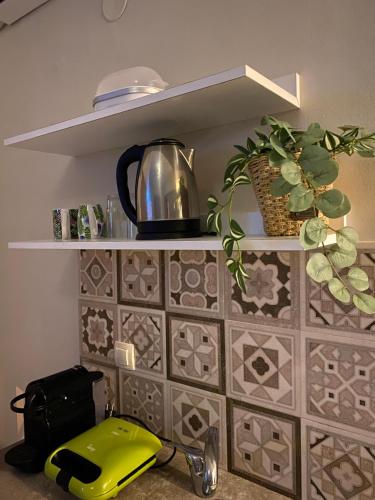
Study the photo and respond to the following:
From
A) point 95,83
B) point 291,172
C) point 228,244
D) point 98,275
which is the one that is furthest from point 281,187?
point 95,83

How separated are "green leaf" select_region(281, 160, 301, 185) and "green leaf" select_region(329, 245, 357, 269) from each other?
0.46 ft

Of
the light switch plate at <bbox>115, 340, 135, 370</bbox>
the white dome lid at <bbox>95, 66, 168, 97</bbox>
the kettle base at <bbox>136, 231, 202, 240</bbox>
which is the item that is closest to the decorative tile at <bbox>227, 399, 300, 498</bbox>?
the light switch plate at <bbox>115, 340, 135, 370</bbox>

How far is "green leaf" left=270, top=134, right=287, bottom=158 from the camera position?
694 mm

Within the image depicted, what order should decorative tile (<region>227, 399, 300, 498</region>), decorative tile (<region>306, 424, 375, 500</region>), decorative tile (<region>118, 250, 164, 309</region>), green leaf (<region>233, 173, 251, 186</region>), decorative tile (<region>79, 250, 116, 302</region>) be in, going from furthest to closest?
1. decorative tile (<region>79, 250, 116, 302</region>)
2. decorative tile (<region>118, 250, 164, 309</region>)
3. decorative tile (<region>227, 399, 300, 498</region>)
4. decorative tile (<region>306, 424, 375, 500</region>)
5. green leaf (<region>233, 173, 251, 186</region>)

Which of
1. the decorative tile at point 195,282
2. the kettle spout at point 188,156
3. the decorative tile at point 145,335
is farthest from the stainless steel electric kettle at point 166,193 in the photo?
the decorative tile at point 145,335

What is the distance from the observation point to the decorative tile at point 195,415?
3.65 feet

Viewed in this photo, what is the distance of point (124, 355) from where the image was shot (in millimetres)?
1313

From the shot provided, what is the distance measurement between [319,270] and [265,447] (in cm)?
59

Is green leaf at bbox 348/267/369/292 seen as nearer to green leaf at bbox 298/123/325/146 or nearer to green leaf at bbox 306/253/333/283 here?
green leaf at bbox 306/253/333/283

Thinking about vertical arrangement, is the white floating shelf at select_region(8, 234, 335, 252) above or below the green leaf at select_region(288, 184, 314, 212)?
below

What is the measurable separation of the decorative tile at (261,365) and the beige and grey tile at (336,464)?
0.30 feet

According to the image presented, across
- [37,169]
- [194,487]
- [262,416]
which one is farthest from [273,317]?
[37,169]

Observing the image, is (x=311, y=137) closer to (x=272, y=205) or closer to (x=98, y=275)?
(x=272, y=205)

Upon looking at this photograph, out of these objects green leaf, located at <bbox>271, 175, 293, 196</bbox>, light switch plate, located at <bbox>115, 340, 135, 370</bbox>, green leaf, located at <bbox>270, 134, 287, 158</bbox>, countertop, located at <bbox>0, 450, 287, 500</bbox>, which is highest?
green leaf, located at <bbox>270, 134, 287, 158</bbox>
